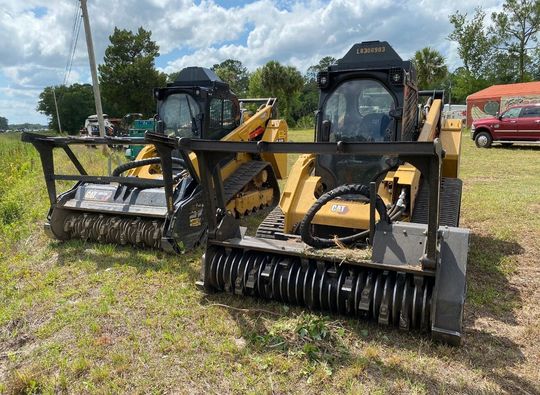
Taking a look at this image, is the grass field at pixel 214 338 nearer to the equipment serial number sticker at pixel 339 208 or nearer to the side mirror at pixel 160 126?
the equipment serial number sticker at pixel 339 208

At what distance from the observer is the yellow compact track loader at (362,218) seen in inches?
122

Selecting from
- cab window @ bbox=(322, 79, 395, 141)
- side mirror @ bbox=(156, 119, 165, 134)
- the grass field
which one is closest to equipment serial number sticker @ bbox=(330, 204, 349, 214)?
cab window @ bbox=(322, 79, 395, 141)

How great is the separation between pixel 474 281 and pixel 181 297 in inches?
114

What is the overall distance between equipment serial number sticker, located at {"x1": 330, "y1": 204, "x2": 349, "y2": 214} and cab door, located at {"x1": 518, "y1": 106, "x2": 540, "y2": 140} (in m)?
14.6

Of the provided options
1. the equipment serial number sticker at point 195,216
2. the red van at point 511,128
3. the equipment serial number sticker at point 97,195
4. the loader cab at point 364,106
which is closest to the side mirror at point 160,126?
the equipment serial number sticker at point 97,195

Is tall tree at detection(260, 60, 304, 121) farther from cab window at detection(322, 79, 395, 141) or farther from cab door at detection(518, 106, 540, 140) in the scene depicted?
cab window at detection(322, 79, 395, 141)

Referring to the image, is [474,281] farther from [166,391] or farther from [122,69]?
[122,69]

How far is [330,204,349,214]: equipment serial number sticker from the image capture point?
4285 mm

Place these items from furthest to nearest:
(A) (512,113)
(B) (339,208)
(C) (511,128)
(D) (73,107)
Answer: (D) (73,107)
(A) (512,113)
(C) (511,128)
(B) (339,208)

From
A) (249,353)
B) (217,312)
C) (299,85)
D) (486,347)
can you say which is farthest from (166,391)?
(299,85)

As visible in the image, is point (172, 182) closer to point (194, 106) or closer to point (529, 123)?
point (194, 106)

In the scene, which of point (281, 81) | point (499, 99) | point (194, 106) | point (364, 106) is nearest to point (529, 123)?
point (499, 99)

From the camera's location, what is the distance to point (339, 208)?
432 centimetres

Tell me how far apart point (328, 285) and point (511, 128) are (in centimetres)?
1567
